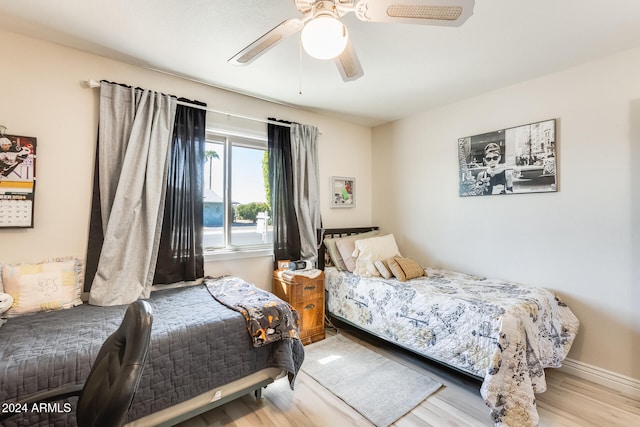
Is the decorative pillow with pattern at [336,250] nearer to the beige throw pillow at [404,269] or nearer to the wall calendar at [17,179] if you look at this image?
the beige throw pillow at [404,269]

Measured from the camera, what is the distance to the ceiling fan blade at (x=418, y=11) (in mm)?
1147

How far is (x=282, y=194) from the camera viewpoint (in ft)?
10.3

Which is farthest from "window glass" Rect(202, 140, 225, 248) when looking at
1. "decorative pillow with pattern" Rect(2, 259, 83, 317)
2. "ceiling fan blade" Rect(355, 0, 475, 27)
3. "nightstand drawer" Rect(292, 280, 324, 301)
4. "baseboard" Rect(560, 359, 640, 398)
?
"baseboard" Rect(560, 359, 640, 398)

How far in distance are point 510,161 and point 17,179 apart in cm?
392

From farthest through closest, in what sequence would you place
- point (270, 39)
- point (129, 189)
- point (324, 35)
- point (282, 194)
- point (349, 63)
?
point (282, 194) → point (129, 189) → point (349, 63) → point (270, 39) → point (324, 35)

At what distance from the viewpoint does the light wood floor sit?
5.95 ft

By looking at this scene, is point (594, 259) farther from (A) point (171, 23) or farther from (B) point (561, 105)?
(A) point (171, 23)

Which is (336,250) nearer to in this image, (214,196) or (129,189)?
(214,196)

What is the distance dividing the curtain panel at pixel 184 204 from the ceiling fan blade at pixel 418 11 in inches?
72.5

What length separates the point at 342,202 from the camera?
12.4ft

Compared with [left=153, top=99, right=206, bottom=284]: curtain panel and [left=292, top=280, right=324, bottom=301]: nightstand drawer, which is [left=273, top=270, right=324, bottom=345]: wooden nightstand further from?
[left=153, top=99, right=206, bottom=284]: curtain panel

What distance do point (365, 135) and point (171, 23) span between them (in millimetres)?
2755

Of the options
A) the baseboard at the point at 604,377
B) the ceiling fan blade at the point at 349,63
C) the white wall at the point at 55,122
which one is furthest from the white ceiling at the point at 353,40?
the baseboard at the point at 604,377

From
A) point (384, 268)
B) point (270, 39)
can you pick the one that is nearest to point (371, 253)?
point (384, 268)
